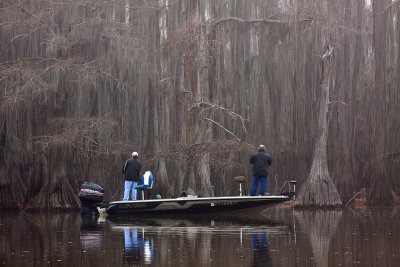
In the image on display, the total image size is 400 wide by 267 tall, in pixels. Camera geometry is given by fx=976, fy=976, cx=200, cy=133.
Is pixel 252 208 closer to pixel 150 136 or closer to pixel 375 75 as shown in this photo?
pixel 150 136

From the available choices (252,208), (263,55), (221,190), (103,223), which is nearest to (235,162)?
(221,190)

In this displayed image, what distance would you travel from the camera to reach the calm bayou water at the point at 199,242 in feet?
43.9

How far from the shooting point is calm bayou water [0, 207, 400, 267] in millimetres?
13393

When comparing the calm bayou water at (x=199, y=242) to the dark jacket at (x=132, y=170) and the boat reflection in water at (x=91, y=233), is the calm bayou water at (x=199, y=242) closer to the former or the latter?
the boat reflection in water at (x=91, y=233)

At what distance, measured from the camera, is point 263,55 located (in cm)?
3244

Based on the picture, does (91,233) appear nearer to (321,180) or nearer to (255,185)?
(255,185)

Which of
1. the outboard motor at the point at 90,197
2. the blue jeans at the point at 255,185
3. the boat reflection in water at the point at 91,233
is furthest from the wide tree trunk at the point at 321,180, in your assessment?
the boat reflection in water at the point at 91,233

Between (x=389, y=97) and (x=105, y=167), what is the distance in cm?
960

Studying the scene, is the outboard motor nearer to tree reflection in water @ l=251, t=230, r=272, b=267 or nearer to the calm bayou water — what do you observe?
the calm bayou water

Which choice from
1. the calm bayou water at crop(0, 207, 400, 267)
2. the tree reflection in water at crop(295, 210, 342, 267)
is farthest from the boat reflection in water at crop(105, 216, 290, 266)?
the tree reflection in water at crop(295, 210, 342, 267)

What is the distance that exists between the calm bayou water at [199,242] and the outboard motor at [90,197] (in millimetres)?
1892

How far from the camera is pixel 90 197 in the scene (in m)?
26.2

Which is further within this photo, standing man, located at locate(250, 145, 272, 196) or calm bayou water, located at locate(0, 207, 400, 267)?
standing man, located at locate(250, 145, 272, 196)

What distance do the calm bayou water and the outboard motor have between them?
1892mm
